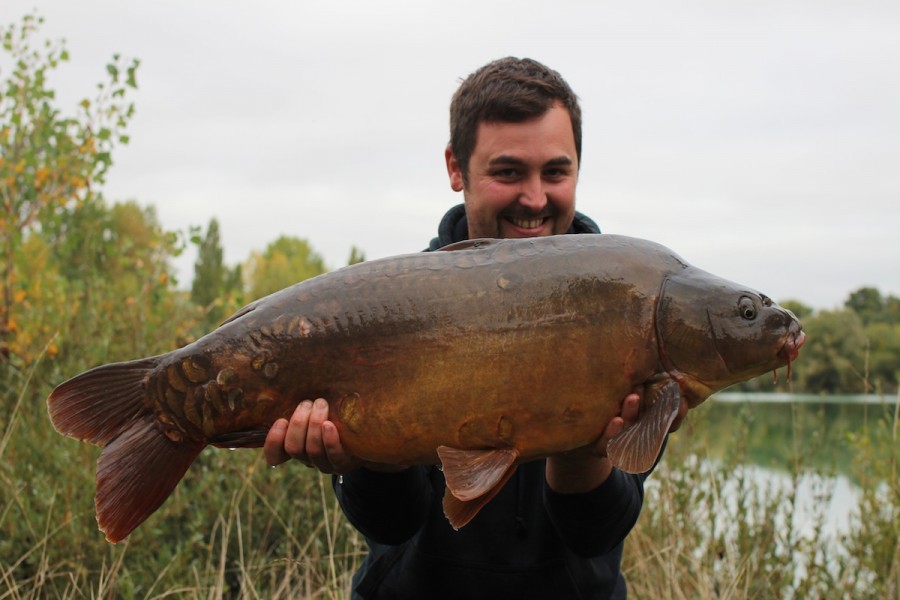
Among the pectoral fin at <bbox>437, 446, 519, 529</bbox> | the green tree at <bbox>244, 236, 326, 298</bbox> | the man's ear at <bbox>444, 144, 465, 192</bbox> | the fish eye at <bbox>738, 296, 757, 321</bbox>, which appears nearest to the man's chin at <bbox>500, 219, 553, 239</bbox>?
the man's ear at <bbox>444, 144, 465, 192</bbox>

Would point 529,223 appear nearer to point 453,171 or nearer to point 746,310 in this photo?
point 453,171

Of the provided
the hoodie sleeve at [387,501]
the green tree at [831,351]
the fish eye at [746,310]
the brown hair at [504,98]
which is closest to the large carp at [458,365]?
the fish eye at [746,310]

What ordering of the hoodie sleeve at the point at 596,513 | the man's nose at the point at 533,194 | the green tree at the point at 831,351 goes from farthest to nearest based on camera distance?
the green tree at the point at 831,351 < the man's nose at the point at 533,194 < the hoodie sleeve at the point at 596,513

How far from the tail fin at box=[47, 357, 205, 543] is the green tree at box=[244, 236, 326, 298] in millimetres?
37125

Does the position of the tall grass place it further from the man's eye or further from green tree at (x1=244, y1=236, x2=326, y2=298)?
green tree at (x1=244, y1=236, x2=326, y2=298)

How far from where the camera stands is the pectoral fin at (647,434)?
5.73 ft

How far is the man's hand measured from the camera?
1.85 meters

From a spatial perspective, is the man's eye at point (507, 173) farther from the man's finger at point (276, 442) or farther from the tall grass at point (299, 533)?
the tall grass at point (299, 533)

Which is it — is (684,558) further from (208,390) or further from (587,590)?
(208,390)

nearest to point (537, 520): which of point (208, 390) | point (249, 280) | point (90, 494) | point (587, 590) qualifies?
point (587, 590)

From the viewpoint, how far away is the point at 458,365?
1785 mm

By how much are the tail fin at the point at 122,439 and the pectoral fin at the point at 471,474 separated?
555mm

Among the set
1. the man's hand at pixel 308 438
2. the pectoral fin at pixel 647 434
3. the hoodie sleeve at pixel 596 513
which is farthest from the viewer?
the hoodie sleeve at pixel 596 513

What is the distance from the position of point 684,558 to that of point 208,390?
2470 mm
